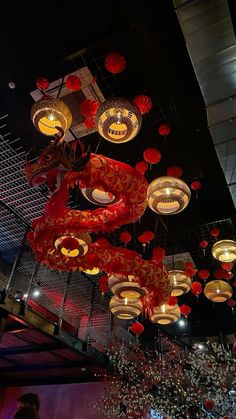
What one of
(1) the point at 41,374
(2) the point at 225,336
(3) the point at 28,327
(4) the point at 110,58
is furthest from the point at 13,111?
(2) the point at 225,336

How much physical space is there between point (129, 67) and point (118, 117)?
5.94 feet

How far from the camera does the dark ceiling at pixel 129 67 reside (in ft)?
16.1

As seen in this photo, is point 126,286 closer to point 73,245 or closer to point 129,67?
point 73,245

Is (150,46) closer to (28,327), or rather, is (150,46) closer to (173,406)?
(28,327)

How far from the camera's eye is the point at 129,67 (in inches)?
217

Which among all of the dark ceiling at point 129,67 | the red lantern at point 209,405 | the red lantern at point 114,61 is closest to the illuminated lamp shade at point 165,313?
the dark ceiling at point 129,67

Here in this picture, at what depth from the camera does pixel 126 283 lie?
6.01 m

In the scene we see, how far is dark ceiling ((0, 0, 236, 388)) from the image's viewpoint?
4918 mm

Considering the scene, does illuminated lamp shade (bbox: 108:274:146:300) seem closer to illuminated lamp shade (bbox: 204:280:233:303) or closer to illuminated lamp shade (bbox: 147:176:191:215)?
illuminated lamp shade (bbox: 147:176:191:215)

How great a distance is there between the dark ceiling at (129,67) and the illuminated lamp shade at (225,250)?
4.96ft

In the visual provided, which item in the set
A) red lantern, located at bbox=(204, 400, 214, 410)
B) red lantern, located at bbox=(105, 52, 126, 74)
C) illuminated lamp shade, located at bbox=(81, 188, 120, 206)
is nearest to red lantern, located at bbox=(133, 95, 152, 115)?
red lantern, located at bbox=(105, 52, 126, 74)

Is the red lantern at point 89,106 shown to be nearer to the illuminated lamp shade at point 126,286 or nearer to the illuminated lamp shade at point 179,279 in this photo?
the illuminated lamp shade at point 126,286

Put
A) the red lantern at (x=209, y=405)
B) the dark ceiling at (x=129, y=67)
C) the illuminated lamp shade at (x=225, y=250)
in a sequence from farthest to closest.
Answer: the red lantern at (x=209, y=405)
the illuminated lamp shade at (x=225, y=250)
the dark ceiling at (x=129, y=67)

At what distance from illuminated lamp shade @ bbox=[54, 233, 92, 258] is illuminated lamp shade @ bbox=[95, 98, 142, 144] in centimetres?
163
